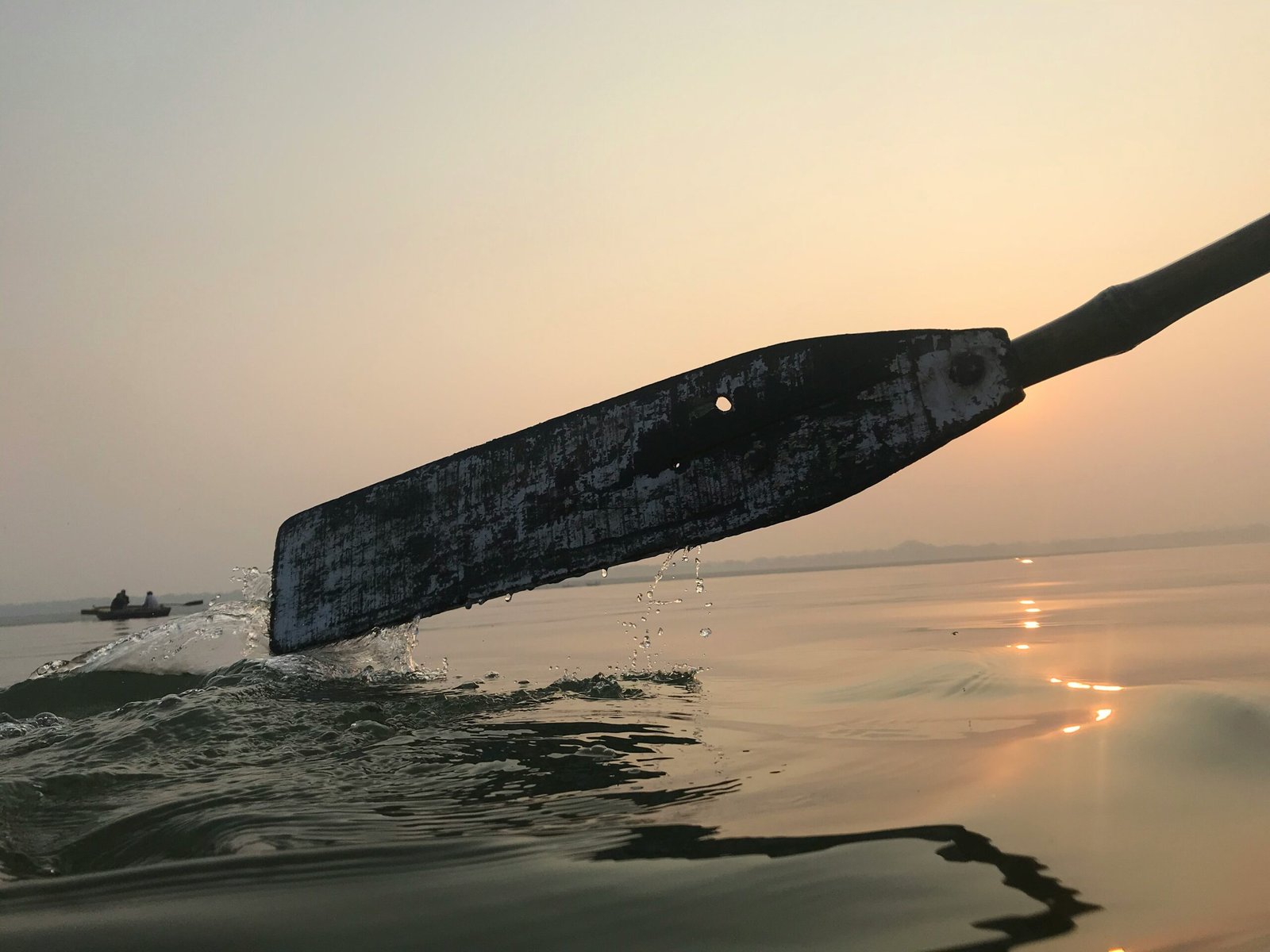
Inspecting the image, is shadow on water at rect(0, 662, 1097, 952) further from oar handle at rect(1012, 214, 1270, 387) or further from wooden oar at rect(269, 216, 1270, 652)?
oar handle at rect(1012, 214, 1270, 387)

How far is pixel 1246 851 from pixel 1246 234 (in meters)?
2.15

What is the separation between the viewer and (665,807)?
1970 millimetres

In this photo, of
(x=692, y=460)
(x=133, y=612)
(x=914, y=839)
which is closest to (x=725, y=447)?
(x=692, y=460)

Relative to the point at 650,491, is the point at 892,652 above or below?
below

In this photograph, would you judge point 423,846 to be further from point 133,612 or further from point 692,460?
point 133,612

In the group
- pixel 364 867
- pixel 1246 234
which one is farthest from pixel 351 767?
pixel 1246 234

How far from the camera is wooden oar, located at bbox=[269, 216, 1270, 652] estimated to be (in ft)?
10.1

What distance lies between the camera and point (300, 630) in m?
3.54

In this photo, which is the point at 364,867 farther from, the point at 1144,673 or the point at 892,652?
the point at 892,652

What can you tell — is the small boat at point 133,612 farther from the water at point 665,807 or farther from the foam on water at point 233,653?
the water at point 665,807

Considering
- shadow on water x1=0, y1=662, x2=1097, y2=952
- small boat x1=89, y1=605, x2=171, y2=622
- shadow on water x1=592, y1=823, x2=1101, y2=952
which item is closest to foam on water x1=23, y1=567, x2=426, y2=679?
shadow on water x1=0, y1=662, x2=1097, y2=952

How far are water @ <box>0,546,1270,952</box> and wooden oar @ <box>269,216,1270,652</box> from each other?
584mm

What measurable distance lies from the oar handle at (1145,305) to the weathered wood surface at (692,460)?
0.51ft

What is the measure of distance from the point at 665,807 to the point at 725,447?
149cm
